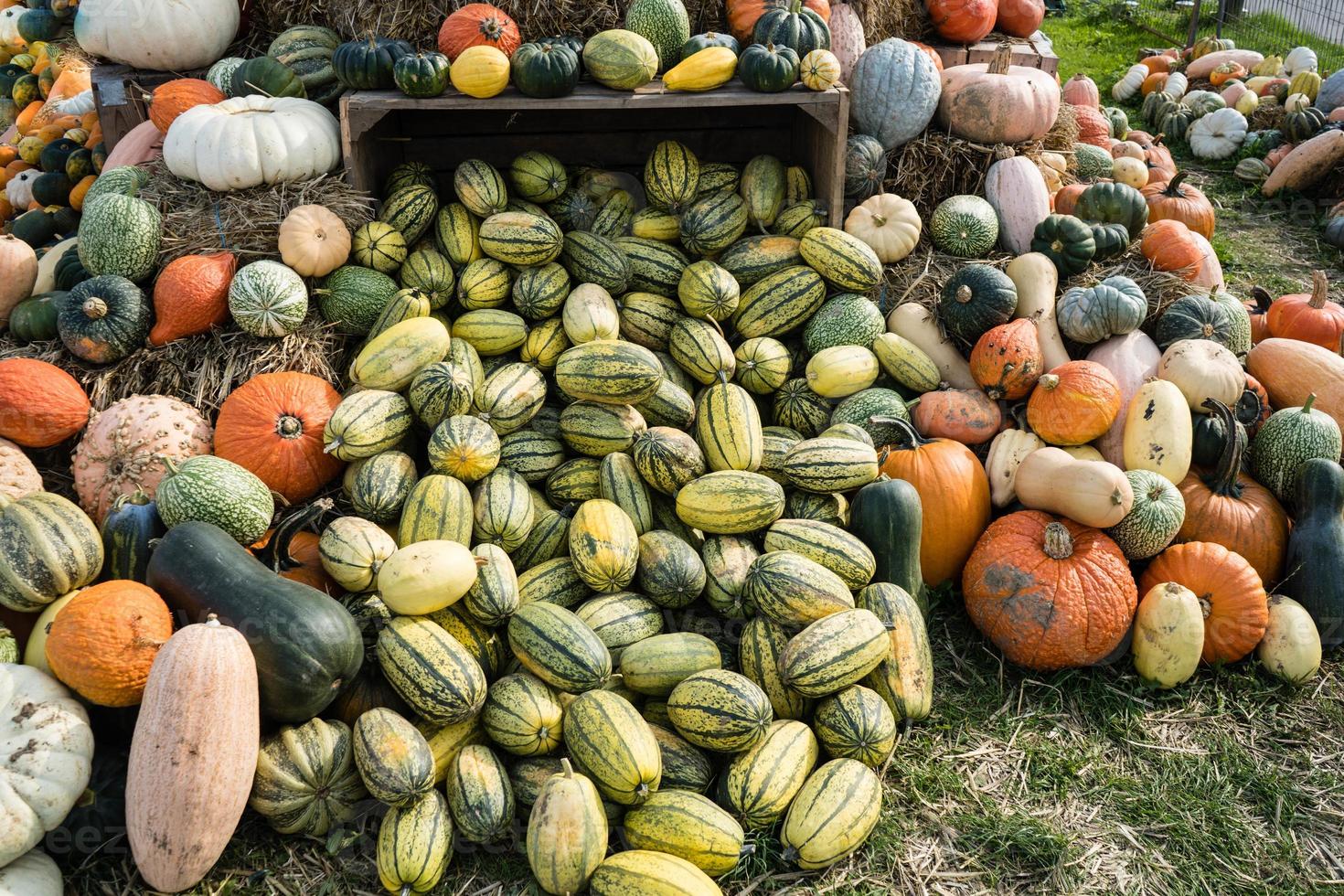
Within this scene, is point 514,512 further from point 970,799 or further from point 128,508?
point 970,799

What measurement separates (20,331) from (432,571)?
2.87 metres

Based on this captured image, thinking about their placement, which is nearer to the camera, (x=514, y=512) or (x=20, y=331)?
(x=514, y=512)

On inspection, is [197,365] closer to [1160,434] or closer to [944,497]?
[944,497]

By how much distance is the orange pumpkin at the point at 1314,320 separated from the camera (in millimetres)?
5203

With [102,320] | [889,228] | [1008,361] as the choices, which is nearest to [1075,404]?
[1008,361]

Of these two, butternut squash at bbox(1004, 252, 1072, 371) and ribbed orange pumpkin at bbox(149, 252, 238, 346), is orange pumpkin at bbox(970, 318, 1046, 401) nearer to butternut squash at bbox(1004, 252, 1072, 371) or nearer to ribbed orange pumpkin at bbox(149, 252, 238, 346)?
butternut squash at bbox(1004, 252, 1072, 371)

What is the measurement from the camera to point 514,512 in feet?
12.4

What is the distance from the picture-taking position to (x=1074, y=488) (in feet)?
13.2

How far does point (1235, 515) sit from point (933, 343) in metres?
1.61

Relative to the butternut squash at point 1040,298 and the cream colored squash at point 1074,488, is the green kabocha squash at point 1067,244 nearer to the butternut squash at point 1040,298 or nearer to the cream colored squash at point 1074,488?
the butternut squash at point 1040,298

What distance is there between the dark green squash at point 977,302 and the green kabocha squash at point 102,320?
13.1 feet

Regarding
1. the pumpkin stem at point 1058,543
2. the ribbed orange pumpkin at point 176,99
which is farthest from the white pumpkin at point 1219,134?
the ribbed orange pumpkin at point 176,99

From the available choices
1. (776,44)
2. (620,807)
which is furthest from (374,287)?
(620,807)

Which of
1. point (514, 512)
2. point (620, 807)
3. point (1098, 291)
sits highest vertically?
point (1098, 291)
